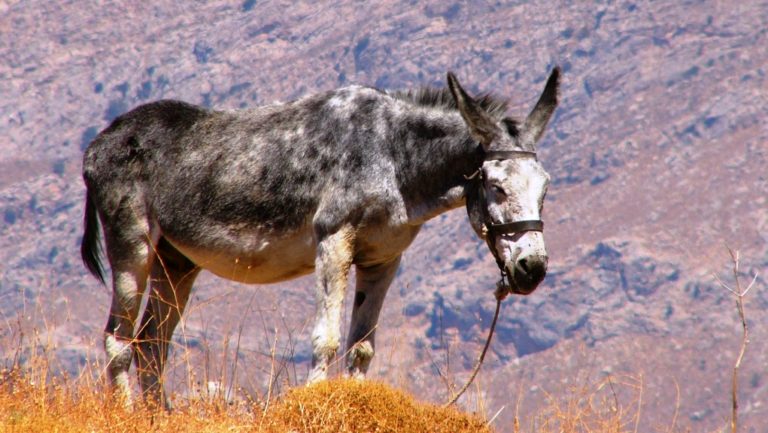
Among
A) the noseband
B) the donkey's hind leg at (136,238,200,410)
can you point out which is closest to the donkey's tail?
the donkey's hind leg at (136,238,200,410)

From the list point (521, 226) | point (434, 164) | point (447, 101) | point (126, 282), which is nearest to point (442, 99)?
point (447, 101)

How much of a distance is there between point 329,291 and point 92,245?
413 centimetres

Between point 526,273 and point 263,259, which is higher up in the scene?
point 526,273

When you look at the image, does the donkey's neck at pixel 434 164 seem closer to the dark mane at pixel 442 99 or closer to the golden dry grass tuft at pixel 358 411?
the dark mane at pixel 442 99

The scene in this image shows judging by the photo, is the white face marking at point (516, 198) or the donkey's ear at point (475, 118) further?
the donkey's ear at point (475, 118)

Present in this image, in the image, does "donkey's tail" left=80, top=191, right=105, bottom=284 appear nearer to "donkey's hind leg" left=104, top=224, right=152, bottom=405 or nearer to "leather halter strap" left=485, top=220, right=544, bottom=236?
"donkey's hind leg" left=104, top=224, right=152, bottom=405

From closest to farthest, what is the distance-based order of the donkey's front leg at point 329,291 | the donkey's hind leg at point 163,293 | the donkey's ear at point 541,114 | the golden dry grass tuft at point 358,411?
the golden dry grass tuft at point 358,411 → the donkey's front leg at point 329,291 → the donkey's ear at point 541,114 → the donkey's hind leg at point 163,293

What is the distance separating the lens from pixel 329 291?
10.6 meters

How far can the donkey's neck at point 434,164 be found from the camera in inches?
426

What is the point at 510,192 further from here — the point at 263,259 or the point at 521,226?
the point at 263,259

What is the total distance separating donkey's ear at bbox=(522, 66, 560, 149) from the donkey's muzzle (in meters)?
1.23

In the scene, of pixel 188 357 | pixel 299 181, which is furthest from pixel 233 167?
pixel 188 357

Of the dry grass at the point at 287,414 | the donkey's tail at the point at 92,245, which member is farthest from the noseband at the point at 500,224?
the donkey's tail at the point at 92,245

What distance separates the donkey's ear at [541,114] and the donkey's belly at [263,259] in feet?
7.38
